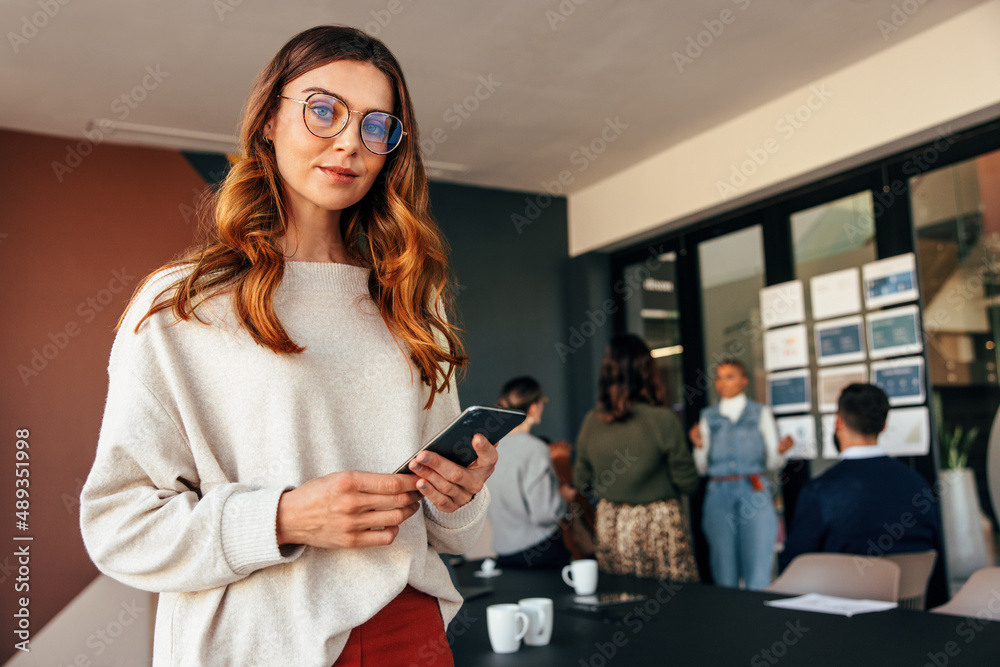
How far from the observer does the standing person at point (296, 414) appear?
0.83 m

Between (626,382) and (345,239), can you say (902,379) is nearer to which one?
(626,382)

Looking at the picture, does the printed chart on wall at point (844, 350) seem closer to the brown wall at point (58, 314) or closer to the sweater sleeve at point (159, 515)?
the brown wall at point (58, 314)

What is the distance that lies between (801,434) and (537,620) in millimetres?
3359

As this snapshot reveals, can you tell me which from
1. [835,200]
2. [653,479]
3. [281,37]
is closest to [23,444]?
[281,37]

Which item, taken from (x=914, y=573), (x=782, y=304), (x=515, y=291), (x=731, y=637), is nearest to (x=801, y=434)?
(x=782, y=304)

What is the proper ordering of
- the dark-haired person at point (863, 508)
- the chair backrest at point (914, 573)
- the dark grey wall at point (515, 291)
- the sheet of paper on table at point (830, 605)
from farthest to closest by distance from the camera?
1. the dark grey wall at point (515, 291)
2. the dark-haired person at point (863, 508)
3. the chair backrest at point (914, 573)
4. the sheet of paper on table at point (830, 605)

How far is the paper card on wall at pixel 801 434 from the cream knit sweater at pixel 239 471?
4.01m

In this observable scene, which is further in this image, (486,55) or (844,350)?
(844,350)

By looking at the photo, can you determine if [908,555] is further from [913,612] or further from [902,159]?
[902,159]

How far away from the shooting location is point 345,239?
1.14 meters

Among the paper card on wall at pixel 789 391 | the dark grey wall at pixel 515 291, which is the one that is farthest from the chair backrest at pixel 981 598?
the dark grey wall at pixel 515 291

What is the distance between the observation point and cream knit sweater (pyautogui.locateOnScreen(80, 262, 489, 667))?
2.71 ft

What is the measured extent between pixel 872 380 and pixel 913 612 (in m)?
2.67

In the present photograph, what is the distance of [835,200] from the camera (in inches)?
178
